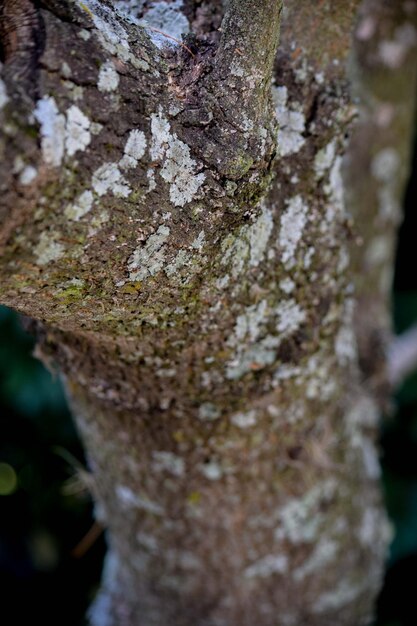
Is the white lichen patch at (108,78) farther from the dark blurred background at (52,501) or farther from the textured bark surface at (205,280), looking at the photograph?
the dark blurred background at (52,501)

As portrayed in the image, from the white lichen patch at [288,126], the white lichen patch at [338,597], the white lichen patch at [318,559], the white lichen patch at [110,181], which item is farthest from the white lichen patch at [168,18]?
the white lichen patch at [338,597]

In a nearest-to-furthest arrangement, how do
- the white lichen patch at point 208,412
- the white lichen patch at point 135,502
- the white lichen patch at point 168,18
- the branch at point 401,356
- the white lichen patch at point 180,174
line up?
the white lichen patch at point 180,174, the white lichen patch at point 168,18, the white lichen patch at point 208,412, the white lichen patch at point 135,502, the branch at point 401,356

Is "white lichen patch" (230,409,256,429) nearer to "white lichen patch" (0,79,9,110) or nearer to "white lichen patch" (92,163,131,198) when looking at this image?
"white lichen patch" (92,163,131,198)

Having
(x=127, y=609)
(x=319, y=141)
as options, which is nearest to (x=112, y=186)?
(x=319, y=141)

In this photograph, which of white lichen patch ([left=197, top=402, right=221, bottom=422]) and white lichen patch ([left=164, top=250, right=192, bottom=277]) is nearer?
white lichen patch ([left=164, top=250, right=192, bottom=277])

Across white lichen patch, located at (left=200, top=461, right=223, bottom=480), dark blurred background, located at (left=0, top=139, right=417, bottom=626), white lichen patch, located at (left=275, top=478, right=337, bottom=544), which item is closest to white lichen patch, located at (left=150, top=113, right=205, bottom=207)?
white lichen patch, located at (left=200, top=461, right=223, bottom=480)

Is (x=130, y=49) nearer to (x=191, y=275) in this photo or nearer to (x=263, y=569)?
(x=191, y=275)
